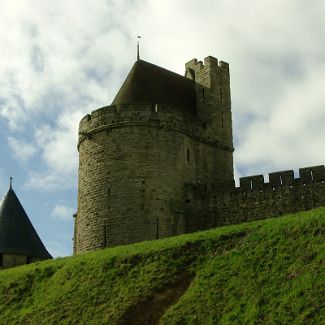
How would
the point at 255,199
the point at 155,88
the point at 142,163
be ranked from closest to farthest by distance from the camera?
the point at 255,199, the point at 142,163, the point at 155,88

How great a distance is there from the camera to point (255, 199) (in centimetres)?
2816

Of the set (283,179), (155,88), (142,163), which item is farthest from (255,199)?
(155,88)

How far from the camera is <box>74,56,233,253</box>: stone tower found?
2827cm

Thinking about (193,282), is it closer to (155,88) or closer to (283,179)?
(283,179)

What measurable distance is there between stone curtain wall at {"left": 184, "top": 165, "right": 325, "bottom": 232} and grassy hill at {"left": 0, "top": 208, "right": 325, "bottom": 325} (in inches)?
178

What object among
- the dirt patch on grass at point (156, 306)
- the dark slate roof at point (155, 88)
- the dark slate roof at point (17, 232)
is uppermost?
the dark slate roof at point (155, 88)

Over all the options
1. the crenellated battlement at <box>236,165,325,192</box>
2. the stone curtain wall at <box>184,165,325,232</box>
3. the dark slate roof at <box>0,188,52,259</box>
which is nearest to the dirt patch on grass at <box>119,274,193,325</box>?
the stone curtain wall at <box>184,165,325,232</box>

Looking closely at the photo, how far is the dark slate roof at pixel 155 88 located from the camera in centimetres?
3125

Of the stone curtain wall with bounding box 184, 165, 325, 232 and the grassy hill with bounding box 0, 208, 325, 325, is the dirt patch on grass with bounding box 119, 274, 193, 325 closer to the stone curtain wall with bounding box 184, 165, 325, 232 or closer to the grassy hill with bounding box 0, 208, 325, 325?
the grassy hill with bounding box 0, 208, 325, 325

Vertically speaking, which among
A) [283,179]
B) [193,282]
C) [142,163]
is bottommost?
[193,282]

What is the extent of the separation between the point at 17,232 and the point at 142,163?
26.0 feet

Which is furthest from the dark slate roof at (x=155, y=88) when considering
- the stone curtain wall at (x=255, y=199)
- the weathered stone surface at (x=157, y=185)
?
the stone curtain wall at (x=255, y=199)

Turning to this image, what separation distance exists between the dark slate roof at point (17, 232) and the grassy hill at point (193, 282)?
6.78m

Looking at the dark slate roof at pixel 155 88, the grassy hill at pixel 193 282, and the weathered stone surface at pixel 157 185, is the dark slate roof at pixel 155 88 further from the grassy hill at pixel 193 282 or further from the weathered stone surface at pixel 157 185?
the grassy hill at pixel 193 282
